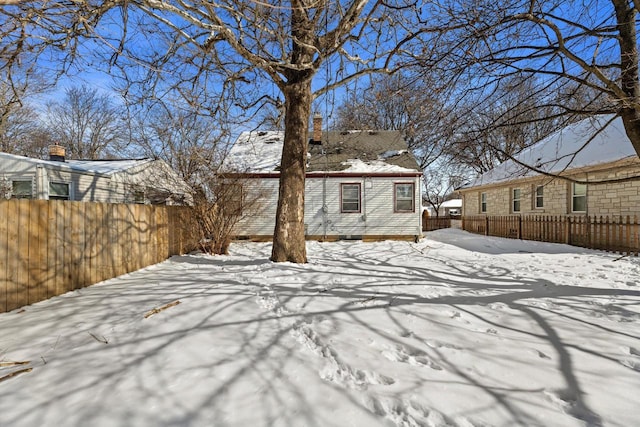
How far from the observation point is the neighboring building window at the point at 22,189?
35.5ft

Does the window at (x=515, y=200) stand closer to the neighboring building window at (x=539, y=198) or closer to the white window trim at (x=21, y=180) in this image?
the neighboring building window at (x=539, y=198)

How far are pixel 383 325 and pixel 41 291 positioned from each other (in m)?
4.84

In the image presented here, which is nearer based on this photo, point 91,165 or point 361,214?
point 91,165

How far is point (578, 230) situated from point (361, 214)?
800 centimetres

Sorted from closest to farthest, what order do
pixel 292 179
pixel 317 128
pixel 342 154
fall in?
pixel 292 179
pixel 342 154
pixel 317 128

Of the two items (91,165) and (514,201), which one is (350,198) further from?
(91,165)

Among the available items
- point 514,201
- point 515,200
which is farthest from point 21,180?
point 514,201

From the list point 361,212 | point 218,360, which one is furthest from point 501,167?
point 218,360

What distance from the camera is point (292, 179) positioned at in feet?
22.5

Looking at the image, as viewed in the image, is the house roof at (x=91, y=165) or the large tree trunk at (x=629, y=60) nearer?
the large tree trunk at (x=629, y=60)

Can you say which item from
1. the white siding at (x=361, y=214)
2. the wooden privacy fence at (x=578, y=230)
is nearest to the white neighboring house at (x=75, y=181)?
the white siding at (x=361, y=214)

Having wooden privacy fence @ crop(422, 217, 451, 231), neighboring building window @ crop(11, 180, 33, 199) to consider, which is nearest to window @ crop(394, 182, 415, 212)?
wooden privacy fence @ crop(422, 217, 451, 231)

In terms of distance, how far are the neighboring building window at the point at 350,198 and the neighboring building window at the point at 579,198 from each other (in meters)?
8.50

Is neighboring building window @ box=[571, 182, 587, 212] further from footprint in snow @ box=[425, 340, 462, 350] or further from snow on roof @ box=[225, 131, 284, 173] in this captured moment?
snow on roof @ box=[225, 131, 284, 173]
